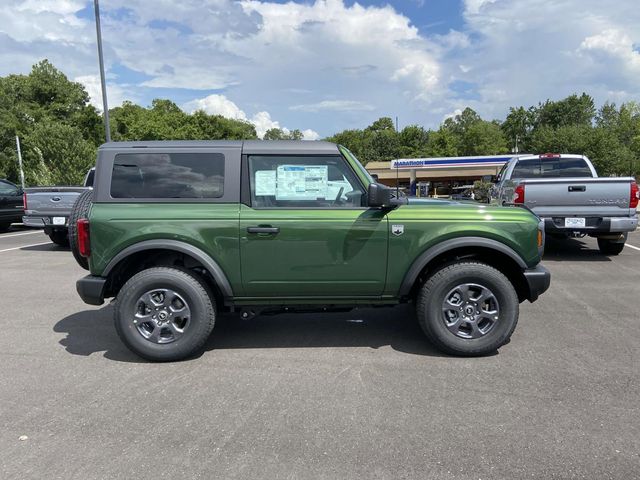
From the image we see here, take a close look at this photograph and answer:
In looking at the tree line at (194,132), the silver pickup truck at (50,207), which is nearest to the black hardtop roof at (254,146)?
the silver pickup truck at (50,207)

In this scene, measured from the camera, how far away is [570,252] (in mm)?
9688

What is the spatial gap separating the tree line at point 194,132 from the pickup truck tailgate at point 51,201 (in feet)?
47.1

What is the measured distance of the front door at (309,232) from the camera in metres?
4.07

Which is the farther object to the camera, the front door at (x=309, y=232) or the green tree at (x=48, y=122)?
the green tree at (x=48, y=122)

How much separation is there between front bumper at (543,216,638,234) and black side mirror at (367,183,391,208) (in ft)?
17.3

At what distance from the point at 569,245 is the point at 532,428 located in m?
8.74

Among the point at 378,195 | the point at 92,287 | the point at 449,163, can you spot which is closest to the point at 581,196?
the point at 378,195

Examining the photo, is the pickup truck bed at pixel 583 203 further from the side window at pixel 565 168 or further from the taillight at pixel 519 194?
the side window at pixel 565 168

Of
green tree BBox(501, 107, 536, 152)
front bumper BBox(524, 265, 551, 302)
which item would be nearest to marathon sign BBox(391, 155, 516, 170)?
green tree BBox(501, 107, 536, 152)

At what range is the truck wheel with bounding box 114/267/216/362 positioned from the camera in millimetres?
4074

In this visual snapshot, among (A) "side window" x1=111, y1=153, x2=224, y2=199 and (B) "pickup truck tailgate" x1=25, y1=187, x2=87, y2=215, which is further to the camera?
(B) "pickup truck tailgate" x1=25, y1=187, x2=87, y2=215

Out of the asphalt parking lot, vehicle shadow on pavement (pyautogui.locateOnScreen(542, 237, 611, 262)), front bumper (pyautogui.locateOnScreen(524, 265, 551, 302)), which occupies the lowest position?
vehicle shadow on pavement (pyautogui.locateOnScreen(542, 237, 611, 262))

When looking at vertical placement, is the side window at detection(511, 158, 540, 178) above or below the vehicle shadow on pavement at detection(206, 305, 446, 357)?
above

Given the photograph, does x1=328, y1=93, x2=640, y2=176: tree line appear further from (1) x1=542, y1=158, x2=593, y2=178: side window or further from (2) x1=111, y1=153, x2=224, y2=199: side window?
(2) x1=111, y1=153, x2=224, y2=199: side window
